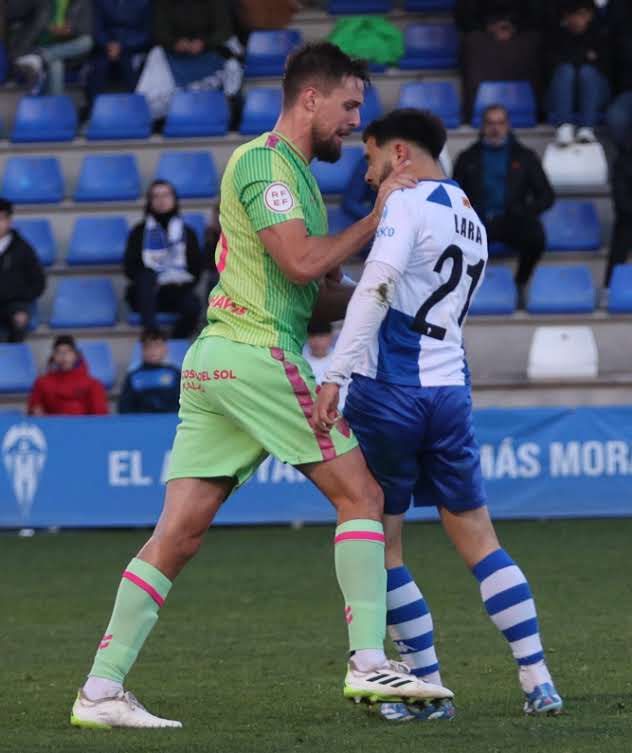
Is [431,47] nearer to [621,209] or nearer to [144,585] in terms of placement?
[621,209]

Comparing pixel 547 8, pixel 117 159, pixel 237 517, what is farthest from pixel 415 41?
pixel 237 517

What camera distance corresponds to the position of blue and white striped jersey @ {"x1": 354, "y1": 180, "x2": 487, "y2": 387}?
563 centimetres

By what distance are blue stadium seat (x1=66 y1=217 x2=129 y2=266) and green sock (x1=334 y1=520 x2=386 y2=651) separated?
11470 mm

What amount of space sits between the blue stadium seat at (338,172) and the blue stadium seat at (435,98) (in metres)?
0.81

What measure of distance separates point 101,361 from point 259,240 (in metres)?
10.1

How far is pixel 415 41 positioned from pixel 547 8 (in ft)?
5.12

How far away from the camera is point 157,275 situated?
15562 mm

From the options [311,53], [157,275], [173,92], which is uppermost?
[311,53]

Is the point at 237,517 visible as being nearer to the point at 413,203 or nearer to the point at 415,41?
the point at 415,41

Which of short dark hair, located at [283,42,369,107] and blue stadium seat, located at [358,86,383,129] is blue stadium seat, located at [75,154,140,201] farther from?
short dark hair, located at [283,42,369,107]

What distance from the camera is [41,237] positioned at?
1700 centimetres

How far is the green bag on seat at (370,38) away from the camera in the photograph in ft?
57.3

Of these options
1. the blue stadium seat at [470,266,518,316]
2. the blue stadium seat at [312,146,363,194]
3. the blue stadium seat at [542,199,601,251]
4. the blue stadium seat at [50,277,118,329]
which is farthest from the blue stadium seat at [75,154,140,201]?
the blue stadium seat at [542,199,601,251]

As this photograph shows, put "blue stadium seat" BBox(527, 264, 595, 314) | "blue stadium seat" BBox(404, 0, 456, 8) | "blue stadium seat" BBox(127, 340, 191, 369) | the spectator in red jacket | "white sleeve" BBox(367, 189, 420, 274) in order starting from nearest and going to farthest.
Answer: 1. "white sleeve" BBox(367, 189, 420, 274)
2. the spectator in red jacket
3. "blue stadium seat" BBox(127, 340, 191, 369)
4. "blue stadium seat" BBox(527, 264, 595, 314)
5. "blue stadium seat" BBox(404, 0, 456, 8)
